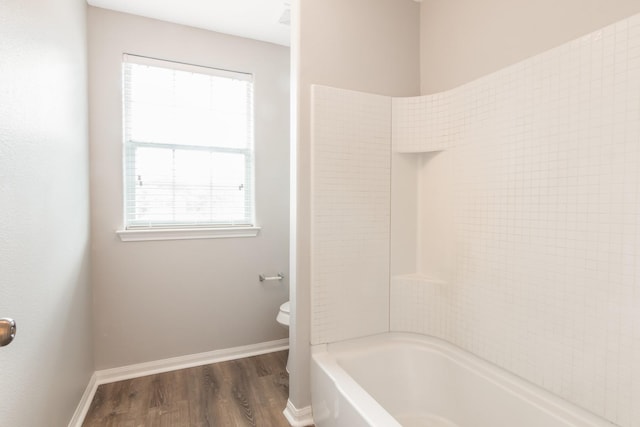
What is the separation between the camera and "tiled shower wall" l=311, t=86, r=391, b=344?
5.95 feet

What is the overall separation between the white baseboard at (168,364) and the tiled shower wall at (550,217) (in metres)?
1.45

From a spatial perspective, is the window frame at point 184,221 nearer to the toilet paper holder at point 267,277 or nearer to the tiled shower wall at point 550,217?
the toilet paper holder at point 267,277

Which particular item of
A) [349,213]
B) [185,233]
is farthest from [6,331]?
[185,233]

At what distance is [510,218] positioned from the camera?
4.97 feet

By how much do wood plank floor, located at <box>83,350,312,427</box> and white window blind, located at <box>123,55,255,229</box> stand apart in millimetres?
1089

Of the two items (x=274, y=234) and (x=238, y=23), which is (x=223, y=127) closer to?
(x=238, y=23)

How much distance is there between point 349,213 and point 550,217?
956 mm

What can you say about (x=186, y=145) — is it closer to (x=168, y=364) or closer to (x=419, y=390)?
(x=168, y=364)

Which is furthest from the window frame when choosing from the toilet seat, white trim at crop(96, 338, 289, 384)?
white trim at crop(96, 338, 289, 384)

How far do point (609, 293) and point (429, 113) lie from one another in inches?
48.2

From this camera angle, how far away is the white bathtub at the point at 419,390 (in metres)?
1.33

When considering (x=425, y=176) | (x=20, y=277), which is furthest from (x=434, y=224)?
(x=20, y=277)

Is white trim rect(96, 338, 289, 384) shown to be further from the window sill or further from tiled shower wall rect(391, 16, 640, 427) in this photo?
tiled shower wall rect(391, 16, 640, 427)

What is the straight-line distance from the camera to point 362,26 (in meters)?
1.94
